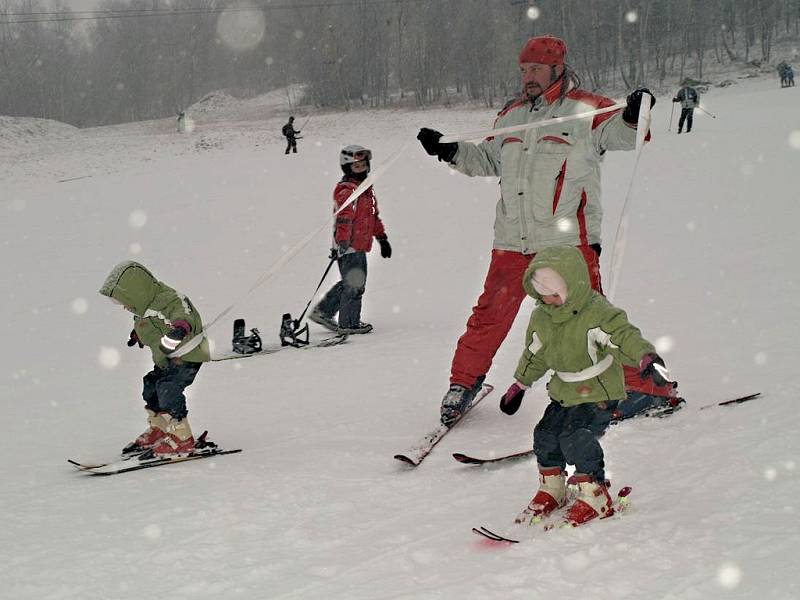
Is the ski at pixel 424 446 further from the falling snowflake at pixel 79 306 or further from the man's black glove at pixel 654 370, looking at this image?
the falling snowflake at pixel 79 306

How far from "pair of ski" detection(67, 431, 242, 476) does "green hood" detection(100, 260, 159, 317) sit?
35.1 inches

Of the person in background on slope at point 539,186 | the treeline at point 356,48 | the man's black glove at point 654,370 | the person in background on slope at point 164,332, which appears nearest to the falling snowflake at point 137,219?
the person in background on slope at point 164,332

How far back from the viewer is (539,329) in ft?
11.1

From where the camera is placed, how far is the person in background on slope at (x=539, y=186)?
454cm

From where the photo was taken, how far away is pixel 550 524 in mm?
3158

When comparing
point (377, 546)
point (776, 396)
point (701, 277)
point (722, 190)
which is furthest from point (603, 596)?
point (722, 190)

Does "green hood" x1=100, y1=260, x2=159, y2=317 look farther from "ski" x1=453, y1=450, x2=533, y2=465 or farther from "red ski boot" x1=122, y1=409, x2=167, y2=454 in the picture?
"ski" x1=453, y1=450, x2=533, y2=465

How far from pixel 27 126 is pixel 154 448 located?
4817 centimetres

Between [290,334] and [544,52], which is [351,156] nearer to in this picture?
[290,334]

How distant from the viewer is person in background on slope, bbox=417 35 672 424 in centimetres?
454

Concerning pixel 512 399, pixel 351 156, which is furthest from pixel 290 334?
pixel 512 399

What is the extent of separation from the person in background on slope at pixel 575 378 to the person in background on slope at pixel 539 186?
115 cm

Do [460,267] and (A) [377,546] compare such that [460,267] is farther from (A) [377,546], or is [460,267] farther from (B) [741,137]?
(B) [741,137]

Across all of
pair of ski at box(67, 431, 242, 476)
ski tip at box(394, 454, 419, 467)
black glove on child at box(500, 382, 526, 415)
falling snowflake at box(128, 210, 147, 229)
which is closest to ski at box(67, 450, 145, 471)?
pair of ski at box(67, 431, 242, 476)
